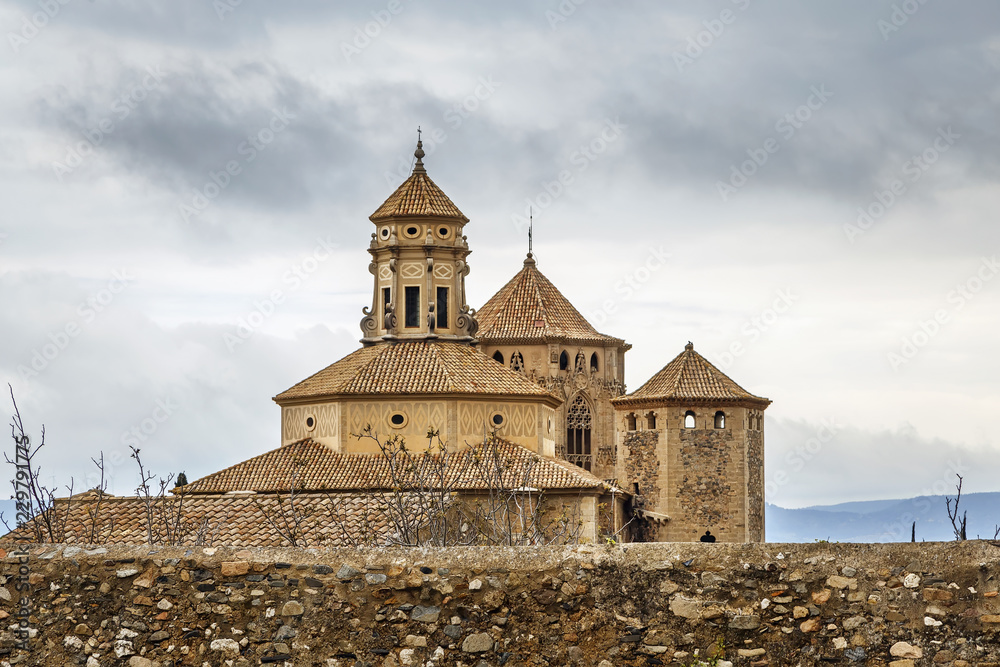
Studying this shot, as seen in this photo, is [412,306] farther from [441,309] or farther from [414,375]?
[414,375]

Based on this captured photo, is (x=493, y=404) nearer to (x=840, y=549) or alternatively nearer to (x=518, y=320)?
(x=518, y=320)

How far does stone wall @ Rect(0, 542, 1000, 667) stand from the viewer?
1090 cm

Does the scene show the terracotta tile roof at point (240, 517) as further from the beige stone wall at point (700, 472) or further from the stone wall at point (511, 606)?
the beige stone wall at point (700, 472)

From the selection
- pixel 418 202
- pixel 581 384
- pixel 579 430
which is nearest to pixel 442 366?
pixel 418 202

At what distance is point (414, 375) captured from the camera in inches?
1922

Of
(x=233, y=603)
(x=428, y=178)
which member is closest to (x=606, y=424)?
(x=428, y=178)


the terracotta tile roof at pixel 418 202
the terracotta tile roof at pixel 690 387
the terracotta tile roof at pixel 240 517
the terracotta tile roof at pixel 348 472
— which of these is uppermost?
the terracotta tile roof at pixel 418 202

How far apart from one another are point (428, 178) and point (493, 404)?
9765mm

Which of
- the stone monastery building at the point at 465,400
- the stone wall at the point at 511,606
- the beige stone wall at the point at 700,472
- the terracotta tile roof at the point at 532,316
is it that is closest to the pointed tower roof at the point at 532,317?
the terracotta tile roof at the point at 532,316

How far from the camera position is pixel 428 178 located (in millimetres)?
54125

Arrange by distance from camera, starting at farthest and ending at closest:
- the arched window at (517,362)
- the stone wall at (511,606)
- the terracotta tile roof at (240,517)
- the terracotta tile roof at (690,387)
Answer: the arched window at (517,362) → the terracotta tile roof at (690,387) → the terracotta tile roof at (240,517) → the stone wall at (511,606)

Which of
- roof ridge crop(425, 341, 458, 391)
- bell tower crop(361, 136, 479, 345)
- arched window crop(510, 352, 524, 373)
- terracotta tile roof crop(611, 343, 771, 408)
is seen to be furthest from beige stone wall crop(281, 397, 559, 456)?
arched window crop(510, 352, 524, 373)

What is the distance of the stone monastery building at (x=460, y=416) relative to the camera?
4653 centimetres

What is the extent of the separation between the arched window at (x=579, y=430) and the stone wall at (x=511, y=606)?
50592mm
